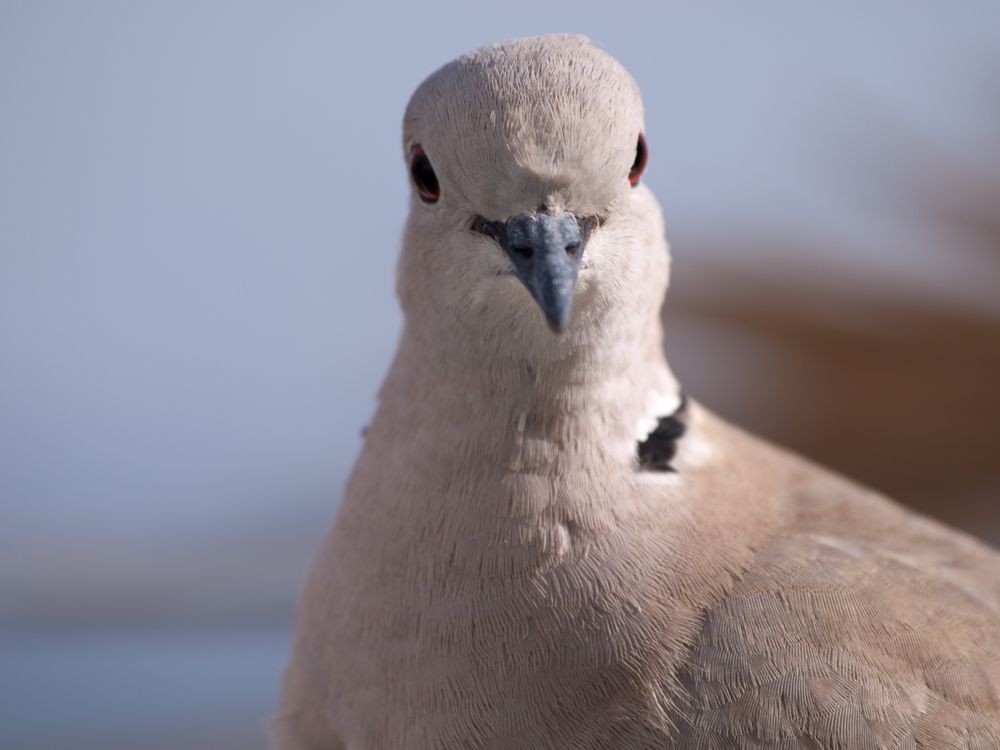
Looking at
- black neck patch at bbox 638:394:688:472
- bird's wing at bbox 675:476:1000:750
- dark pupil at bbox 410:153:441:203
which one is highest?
dark pupil at bbox 410:153:441:203

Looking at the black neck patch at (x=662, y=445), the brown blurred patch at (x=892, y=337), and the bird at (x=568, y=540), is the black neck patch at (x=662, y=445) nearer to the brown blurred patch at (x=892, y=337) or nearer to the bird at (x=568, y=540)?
the bird at (x=568, y=540)

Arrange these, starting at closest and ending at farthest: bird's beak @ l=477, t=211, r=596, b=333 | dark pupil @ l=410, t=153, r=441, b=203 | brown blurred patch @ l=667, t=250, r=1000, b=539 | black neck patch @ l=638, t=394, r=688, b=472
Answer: bird's beak @ l=477, t=211, r=596, b=333 → dark pupil @ l=410, t=153, r=441, b=203 → black neck patch @ l=638, t=394, r=688, b=472 → brown blurred patch @ l=667, t=250, r=1000, b=539

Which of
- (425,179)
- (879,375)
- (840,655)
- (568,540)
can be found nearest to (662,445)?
(568,540)

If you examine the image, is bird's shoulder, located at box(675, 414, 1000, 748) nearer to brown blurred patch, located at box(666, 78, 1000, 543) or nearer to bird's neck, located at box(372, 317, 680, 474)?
bird's neck, located at box(372, 317, 680, 474)

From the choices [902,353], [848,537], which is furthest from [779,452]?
[902,353]

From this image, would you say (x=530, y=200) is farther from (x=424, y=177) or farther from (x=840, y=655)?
(x=840, y=655)

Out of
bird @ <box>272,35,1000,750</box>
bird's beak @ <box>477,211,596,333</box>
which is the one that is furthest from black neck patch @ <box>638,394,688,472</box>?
bird's beak @ <box>477,211,596,333</box>
